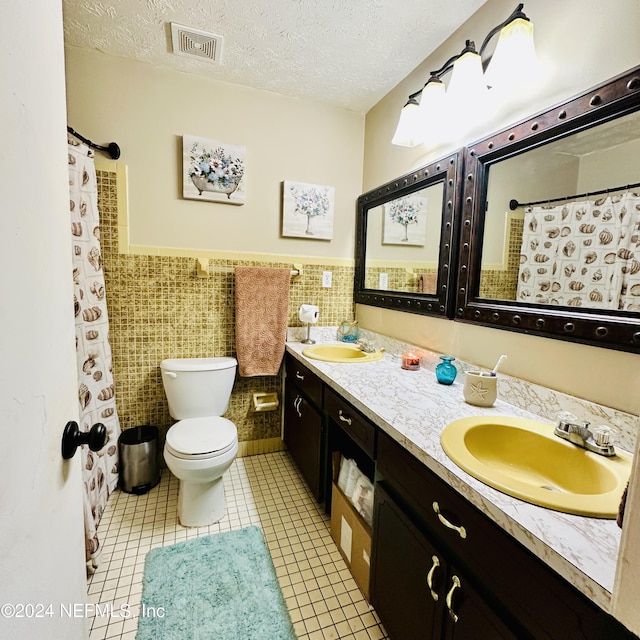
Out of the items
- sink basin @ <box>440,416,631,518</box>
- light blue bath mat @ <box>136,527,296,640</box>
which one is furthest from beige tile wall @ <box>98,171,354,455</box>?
sink basin @ <box>440,416,631,518</box>

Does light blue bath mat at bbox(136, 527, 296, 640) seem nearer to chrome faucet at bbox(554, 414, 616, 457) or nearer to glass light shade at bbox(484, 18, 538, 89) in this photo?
chrome faucet at bbox(554, 414, 616, 457)

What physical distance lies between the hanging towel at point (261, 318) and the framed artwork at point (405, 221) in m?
0.67

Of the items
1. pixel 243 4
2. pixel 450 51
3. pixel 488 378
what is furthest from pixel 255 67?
pixel 488 378

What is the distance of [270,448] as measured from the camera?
2314 millimetres

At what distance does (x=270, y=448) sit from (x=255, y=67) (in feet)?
7.74

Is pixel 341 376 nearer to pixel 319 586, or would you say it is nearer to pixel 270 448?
pixel 319 586

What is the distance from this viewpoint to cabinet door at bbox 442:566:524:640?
2.14 feet

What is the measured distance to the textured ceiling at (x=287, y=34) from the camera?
139 centimetres

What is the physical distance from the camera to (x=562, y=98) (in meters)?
1.06

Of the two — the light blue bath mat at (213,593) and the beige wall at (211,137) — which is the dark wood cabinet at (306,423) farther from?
the beige wall at (211,137)

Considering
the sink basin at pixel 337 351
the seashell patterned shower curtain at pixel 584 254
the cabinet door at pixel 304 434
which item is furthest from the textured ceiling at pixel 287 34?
the cabinet door at pixel 304 434

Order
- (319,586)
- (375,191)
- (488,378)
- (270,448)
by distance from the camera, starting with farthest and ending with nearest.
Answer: (270,448) < (375,191) < (319,586) < (488,378)

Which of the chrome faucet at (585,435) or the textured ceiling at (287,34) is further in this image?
the textured ceiling at (287,34)

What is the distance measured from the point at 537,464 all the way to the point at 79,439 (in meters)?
1.18
